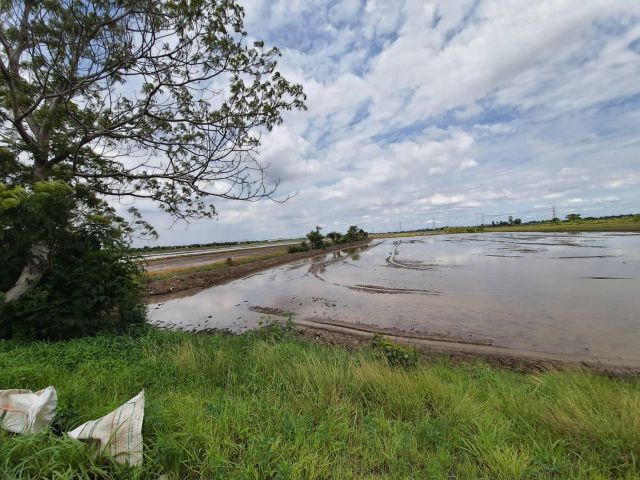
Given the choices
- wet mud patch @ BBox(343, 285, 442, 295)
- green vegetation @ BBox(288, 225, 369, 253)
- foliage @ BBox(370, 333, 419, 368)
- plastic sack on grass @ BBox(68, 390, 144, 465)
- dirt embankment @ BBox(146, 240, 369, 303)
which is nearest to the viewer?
plastic sack on grass @ BBox(68, 390, 144, 465)

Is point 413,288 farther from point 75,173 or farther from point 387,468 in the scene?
point 75,173

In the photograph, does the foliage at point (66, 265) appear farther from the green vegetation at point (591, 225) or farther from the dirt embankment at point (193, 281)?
the green vegetation at point (591, 225)

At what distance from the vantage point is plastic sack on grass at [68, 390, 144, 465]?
84.9 inches

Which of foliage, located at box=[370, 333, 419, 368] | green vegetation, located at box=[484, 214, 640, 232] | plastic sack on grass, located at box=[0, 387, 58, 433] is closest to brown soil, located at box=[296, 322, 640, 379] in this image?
foliage, located at box=[370, 333, 419, 368]

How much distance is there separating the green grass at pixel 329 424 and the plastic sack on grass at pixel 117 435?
0.29ft

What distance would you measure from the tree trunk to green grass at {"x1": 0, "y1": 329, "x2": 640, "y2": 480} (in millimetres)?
1743

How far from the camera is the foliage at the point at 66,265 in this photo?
5.06m

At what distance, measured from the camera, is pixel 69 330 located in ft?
19.4

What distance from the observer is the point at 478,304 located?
35.2 feet

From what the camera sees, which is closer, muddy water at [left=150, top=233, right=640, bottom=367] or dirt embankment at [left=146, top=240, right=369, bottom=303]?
muddy water at [left=150, top=233, right=640, bottom=367]

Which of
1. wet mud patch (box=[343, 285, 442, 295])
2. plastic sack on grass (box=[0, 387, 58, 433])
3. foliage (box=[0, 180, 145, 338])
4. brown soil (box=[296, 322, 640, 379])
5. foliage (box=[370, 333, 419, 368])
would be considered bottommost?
brown soil (box=[296, 322, 640, 379])

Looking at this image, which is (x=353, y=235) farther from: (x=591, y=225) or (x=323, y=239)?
(x=591, y=225)

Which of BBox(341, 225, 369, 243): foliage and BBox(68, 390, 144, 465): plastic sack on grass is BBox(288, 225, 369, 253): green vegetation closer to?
BBox(341, 225, 369, 243): foliage

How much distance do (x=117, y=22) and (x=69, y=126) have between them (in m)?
2.95
